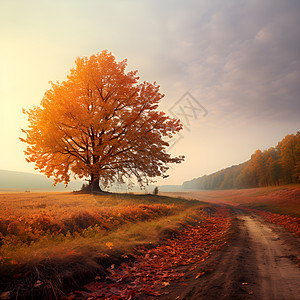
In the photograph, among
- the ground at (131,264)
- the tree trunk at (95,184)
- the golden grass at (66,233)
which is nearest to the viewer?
the ground at (131,264)

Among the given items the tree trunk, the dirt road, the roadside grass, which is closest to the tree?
the tree trunk

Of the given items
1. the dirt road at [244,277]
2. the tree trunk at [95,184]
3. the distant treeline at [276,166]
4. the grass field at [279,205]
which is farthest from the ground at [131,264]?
the distant treeline at [276,166]

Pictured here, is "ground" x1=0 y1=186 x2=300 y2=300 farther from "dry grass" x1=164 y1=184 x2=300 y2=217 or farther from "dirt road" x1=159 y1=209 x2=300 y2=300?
"dry grass" x1=164 y1=184 x2=300 y2=217

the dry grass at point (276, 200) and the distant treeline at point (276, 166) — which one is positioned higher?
the distant treeline at point (276, 166)

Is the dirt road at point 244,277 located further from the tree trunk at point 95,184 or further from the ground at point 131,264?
the tree trunk at point 95,184

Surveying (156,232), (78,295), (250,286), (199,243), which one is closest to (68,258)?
(78,295)

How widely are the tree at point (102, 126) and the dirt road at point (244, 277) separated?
484 inches

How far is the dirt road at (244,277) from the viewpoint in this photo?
3.39m

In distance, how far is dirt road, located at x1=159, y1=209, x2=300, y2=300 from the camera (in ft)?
11.1

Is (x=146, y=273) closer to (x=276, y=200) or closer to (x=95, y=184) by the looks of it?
(x=95, y=184)

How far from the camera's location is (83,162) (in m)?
17.5

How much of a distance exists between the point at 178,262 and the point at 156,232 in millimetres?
3019

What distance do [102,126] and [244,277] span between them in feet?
45.0

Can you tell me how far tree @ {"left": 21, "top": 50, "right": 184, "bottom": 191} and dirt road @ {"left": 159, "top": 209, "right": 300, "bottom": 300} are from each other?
12297 mm
